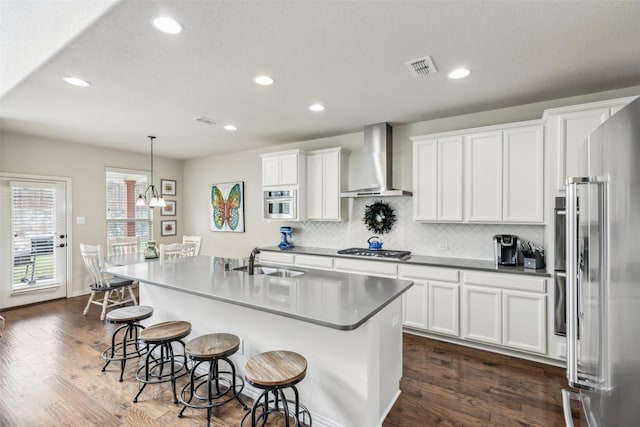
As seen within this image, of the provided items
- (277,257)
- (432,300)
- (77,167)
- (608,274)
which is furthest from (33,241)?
(608,274)

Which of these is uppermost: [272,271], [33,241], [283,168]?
[283,168]

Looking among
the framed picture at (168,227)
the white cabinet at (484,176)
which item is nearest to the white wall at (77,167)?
the framed picture at (168,227)

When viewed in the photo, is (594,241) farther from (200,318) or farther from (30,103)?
(30,103)

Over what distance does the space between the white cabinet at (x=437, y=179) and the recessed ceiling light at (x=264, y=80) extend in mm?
1888

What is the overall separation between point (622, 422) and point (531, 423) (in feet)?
4.24

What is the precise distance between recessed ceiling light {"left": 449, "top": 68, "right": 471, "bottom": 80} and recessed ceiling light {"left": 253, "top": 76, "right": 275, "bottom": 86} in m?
1.55

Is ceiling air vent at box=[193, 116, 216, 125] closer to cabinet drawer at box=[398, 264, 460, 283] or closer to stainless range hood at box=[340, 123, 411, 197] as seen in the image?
stainless range hood at box=[340, 123, 411, 197]

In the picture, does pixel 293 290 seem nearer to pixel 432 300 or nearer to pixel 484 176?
pixel 432 300

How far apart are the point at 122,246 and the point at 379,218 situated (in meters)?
4.28

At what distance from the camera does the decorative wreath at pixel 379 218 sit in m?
4.24

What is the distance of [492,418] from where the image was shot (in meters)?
2.14

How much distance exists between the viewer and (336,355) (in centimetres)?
193

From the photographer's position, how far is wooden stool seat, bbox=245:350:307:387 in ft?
5.50

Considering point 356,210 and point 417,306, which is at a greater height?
point 356,210
